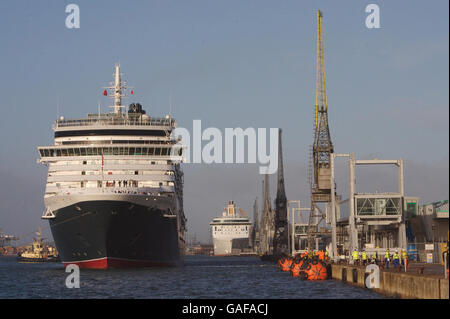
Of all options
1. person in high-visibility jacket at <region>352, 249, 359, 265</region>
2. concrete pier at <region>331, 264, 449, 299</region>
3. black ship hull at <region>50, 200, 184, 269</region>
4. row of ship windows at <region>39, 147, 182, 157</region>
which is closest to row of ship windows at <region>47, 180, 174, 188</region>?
row of ship windows at <region>39, 147, 182, 157</region>

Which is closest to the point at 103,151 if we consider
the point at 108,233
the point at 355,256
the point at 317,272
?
the point at 108,233

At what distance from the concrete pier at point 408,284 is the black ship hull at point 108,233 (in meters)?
22.3

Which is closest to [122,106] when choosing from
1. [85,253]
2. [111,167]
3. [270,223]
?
[111,167]

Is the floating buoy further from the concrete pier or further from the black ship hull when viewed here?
the black ship hull

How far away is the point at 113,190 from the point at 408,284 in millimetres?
34241

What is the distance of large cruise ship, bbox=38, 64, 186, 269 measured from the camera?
202ft

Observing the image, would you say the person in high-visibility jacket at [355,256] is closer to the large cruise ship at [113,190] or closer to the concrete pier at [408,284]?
the concrete pier at [408,284]

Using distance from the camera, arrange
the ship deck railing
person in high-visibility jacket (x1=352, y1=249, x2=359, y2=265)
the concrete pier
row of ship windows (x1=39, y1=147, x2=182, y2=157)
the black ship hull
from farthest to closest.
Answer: the ship deck railing
row of ship windows (x1=39, y1=147, x2=182, y2=157)
the black ship hull
person in high-visibility jacket (x1=352, y1=249, x2=359, y2=265)
the concrete pier

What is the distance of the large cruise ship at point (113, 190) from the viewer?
61562 millimetres

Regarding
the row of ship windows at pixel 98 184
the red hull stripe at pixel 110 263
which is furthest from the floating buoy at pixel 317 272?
the row of ship windows at pixel 98 184

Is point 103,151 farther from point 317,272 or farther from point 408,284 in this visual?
point 408,284

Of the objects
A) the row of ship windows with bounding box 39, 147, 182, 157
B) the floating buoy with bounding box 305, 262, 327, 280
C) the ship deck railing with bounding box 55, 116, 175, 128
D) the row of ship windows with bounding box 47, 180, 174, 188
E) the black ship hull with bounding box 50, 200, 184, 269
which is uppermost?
the ship deck railing with bounding box 55, 116, 175, 128
